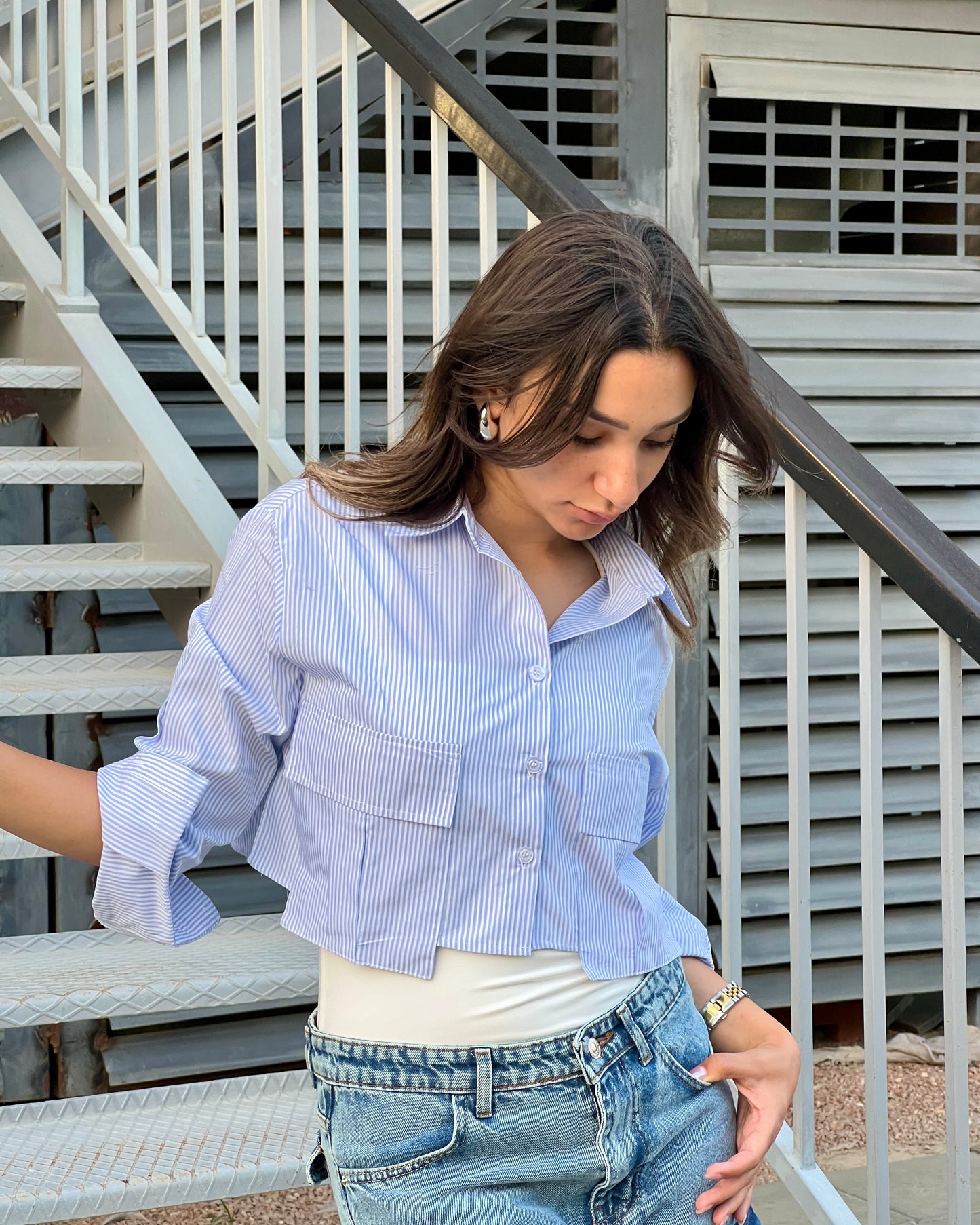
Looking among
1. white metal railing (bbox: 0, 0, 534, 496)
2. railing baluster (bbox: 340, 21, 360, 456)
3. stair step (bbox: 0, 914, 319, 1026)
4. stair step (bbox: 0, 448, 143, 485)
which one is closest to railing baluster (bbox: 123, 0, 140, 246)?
white metal railing (bbox: 0, 0, 534, 496)

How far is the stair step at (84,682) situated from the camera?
1.97 m

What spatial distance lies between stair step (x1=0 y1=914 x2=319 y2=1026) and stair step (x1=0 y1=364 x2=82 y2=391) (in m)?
1.14

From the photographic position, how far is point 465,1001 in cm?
93

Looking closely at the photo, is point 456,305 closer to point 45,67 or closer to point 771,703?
point 45,67

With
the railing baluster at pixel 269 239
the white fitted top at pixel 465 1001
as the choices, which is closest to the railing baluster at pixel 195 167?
the railing baluster at pixel 269 239

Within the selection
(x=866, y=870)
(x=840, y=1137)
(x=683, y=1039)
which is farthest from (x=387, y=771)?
(x=840, y=1137)

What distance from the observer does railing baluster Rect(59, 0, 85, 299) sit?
2.46 metres

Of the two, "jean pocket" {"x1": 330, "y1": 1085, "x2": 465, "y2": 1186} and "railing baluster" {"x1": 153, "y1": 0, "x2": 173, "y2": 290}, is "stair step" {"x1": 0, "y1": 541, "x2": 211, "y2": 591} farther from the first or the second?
"jean pocket" {"x1": 330, "y1": 1085, "x2": 465, "y2": 1186}

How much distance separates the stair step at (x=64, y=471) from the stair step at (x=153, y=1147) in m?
1.16

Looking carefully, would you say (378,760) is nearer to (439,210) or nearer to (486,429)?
(486,429)

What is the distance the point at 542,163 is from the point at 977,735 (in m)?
2.43

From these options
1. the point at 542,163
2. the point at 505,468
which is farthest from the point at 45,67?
the point at 505,468

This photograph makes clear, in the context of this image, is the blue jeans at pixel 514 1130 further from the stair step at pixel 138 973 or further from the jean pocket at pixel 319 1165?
the stair step at pixel 138 973

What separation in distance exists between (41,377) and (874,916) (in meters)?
1.89
